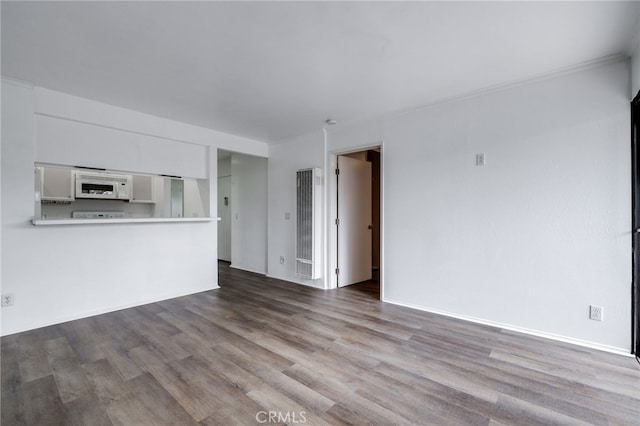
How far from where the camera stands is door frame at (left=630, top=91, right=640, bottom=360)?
2.28 meters

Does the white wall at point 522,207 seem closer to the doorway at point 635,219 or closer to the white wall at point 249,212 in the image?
the doorway at point 635,219

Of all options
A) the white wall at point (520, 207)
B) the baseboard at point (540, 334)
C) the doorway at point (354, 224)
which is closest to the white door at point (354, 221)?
the doorway at point (354, 224)

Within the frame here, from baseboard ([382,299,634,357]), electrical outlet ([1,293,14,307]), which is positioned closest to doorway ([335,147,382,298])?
baseboard ([382,299,634,357])

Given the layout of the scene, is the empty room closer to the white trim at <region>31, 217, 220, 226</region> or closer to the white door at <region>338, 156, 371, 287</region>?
the white trim at <region>31, 217, 220, 226</region>

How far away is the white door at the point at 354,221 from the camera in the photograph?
4562 mm

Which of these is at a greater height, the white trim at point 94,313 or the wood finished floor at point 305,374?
the white trim at point 94,313

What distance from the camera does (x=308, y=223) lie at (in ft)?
14.7

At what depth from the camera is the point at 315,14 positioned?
1.86 metres

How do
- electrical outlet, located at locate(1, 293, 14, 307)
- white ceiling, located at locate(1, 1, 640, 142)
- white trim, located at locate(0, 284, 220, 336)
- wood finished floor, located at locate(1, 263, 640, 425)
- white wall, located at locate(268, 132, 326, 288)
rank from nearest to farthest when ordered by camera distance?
wood finished floor, located at locate(1, 263, 640, 425), white ceiling, located at locate(1, 1, 640, 142), electrical outlet, located at locate(1, 293, 14, 307), white trim, located at locate(0, 284, 220, 336), white wall, located at locate(268, 132, 326, 288)

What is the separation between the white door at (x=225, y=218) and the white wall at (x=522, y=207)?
14.2 feet

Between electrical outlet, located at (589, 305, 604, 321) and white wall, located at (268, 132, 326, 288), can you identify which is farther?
white wall, located at (268, 132, 326, 288)

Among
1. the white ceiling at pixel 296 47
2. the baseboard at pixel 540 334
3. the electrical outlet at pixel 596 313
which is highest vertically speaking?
the white ceiling at pixel 296 47

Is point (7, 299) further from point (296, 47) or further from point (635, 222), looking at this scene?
point (635, 222)

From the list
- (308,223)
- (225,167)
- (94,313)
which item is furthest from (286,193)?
(94,313)
